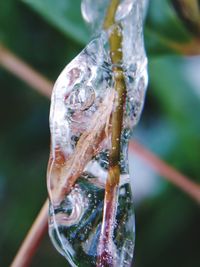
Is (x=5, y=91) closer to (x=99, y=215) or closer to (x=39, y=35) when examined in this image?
(x=39, y=35)

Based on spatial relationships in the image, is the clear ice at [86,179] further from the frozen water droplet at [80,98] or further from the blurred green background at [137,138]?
the blurred green background at [137,138]

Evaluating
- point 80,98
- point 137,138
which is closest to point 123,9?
point 80,98

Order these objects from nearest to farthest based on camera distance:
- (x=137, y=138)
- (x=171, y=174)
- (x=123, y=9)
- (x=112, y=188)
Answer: (x=112, y=188) < (x=123, y=9) < (x=171, y=174) < (x=137, y=138)

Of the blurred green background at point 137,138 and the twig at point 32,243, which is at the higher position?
the blurred green background at point 137,138

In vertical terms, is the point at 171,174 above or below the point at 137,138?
below

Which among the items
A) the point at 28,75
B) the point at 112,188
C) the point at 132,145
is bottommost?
the point at 112,188

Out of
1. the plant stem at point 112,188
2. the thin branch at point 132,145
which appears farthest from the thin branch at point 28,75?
the plant stem at point 112,188

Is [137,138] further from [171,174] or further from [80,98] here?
[80,98]
